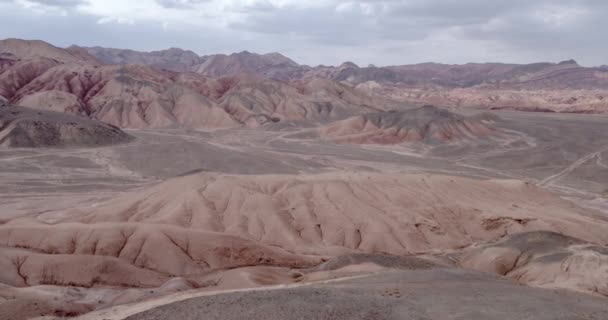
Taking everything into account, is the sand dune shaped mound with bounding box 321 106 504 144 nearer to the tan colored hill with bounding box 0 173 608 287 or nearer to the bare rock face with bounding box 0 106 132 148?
the bare rock face with bounding box 0 106 132 148

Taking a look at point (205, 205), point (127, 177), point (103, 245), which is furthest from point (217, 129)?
point (103, 245)

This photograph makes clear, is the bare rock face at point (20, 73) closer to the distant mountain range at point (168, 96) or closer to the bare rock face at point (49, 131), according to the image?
the distant mountain range at point (168, 96)

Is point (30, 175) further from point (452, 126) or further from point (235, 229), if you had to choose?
point (452, 126)

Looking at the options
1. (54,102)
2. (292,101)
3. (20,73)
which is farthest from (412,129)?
(20,73)

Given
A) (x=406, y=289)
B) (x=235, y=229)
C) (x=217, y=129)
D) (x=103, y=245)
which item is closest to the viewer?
(x=406, y=289)

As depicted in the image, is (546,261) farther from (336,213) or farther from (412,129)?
(412,129)

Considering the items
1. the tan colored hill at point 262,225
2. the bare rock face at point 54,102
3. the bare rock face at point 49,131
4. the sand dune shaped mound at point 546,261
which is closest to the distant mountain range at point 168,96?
the bare rock face at point 54,102
